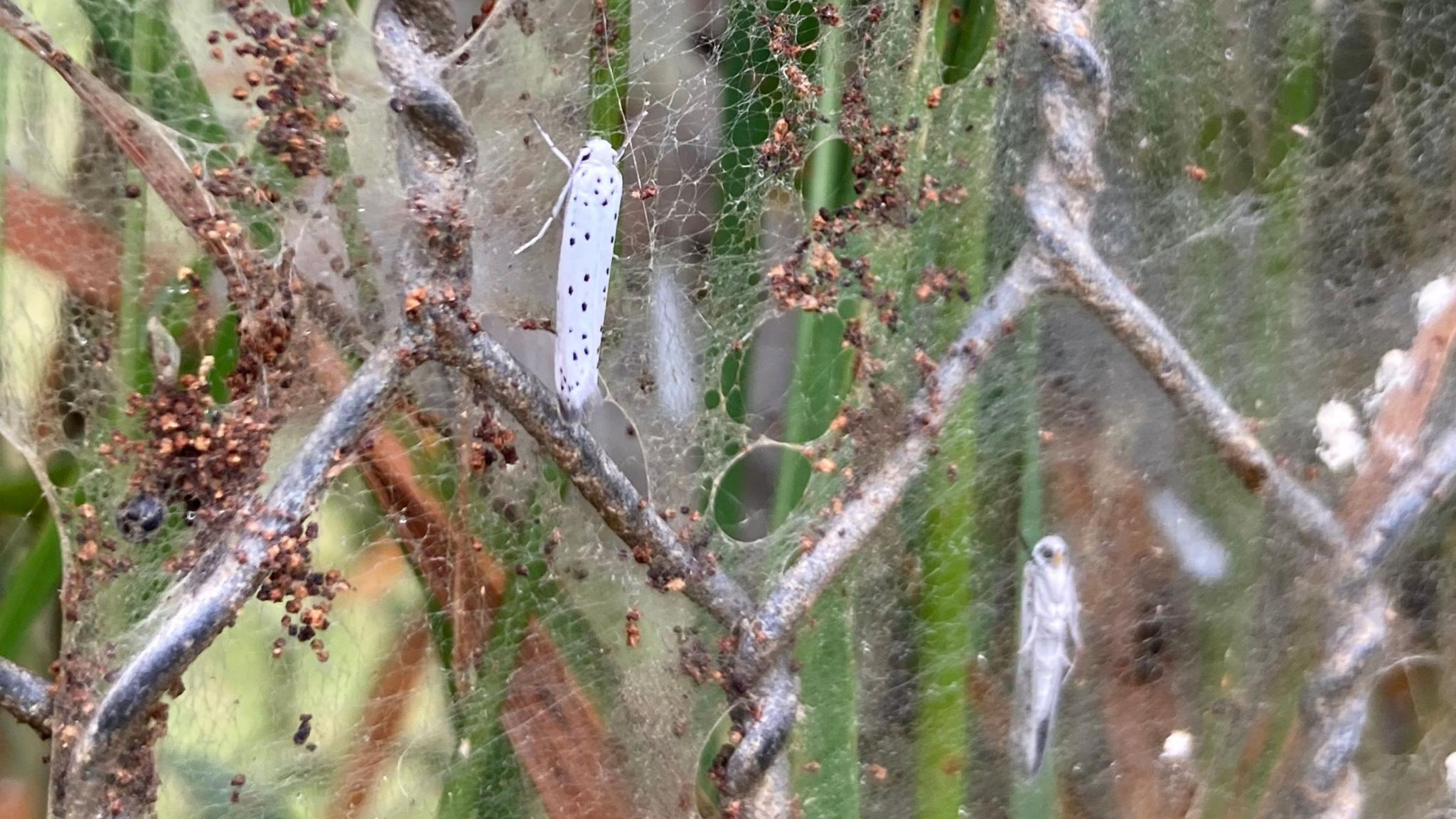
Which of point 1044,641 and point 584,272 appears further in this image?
point 1044,641

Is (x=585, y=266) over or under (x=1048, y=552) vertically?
under

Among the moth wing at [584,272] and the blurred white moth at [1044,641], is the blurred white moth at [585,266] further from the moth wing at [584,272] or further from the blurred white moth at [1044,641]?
the blurred white moth at [1044,641]

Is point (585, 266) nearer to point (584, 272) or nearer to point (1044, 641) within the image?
point (584, 272)

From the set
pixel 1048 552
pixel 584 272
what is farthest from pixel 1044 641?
pixel 584 272

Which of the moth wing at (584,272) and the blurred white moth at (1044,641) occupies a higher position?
the blurred white moth at (1044,641)

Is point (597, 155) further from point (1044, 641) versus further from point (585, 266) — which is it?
point (1044, 641)

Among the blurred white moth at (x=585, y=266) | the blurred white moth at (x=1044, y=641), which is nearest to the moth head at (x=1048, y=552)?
the blurred white moth at (x=1044, y=641)

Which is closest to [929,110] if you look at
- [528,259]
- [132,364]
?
[528,259]

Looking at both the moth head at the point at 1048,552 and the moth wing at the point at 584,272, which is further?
the moth head at the point at 1048,552
